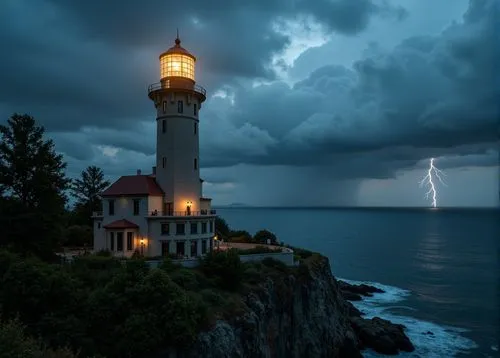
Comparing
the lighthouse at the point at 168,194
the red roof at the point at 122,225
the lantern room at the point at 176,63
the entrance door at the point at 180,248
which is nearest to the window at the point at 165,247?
the lighthouse at the point at 168,194

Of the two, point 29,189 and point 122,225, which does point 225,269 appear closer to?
point 122,225

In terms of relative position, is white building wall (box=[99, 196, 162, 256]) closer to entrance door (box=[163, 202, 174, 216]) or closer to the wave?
entrance door (box=[163, 202, 174, 216])

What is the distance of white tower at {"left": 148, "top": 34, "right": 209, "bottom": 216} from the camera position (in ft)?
128

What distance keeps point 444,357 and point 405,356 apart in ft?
13.5

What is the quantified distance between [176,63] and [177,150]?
916 cm

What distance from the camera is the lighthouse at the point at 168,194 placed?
1444 inches

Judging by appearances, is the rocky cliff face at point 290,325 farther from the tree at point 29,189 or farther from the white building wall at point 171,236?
the tree at point 29,189

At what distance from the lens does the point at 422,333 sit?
148 feet

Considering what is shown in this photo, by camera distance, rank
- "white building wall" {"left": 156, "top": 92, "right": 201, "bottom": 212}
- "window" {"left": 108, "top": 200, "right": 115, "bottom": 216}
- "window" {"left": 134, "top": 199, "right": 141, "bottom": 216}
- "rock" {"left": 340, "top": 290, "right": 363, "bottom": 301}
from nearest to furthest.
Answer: "window" {"left": 134, "top": 199, "right": 141, "bottom": 216} → "window" {"left": 108, "top": 200, "right": 115, "bottom": 216} → "white building wall" {"left": 156, "top": 92, "right": 201, "bottom": 212} → "rock" {"left": 340, "top": 290, "right": 363, "bottom": 301}

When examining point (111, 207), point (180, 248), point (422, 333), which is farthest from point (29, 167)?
point (422, 333)

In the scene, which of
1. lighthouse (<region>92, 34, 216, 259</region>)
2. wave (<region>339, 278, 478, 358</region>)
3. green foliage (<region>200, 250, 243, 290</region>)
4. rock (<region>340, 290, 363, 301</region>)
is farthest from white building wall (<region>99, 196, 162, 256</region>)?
rock (<region>340, 290, 363, 301</region>)

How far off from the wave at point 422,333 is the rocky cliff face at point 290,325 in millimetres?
5420

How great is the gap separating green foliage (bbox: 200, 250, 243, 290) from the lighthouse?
7195 mm

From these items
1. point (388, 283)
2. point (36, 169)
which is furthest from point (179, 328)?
point (388, 283)
